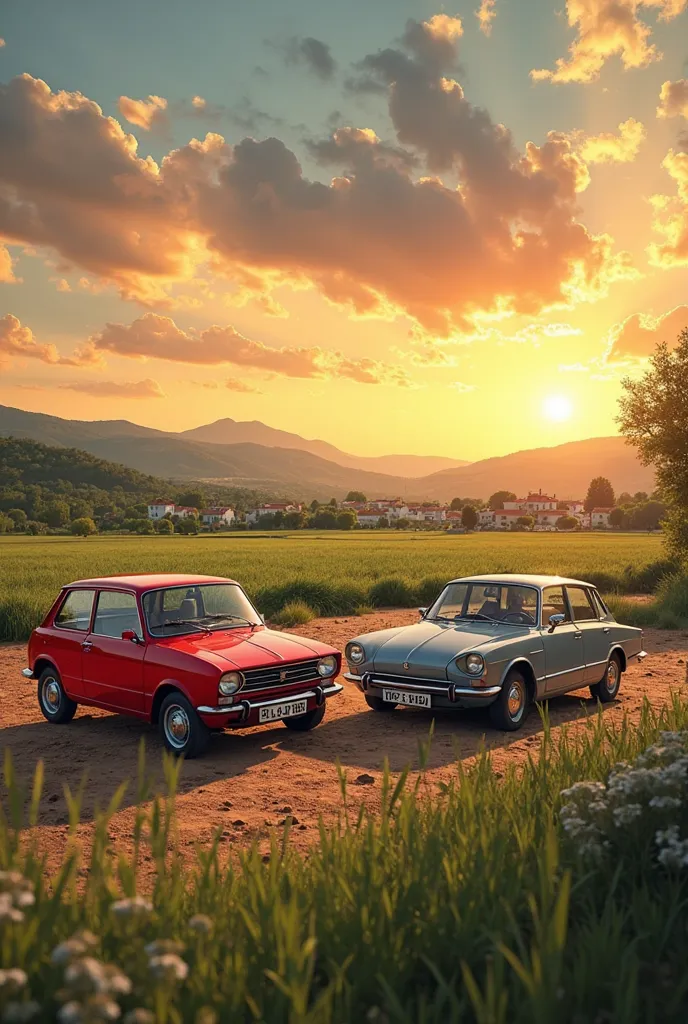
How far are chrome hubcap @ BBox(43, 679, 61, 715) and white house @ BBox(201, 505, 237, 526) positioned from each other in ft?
469

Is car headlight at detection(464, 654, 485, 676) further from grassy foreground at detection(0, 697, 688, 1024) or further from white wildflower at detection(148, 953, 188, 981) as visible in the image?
white wildflower at detection(148, 953, 188, 981)

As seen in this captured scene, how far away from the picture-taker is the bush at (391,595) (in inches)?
922

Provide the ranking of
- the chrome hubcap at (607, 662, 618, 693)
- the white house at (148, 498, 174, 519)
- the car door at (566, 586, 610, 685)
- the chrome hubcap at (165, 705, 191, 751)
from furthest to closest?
the white house at (148, 498, 174, 519), the chrome hubcap at (607, 662, 618, 693), the car door at (566, 586, 610, 685), the chrome hubcap at (165, 705, 191, 751)

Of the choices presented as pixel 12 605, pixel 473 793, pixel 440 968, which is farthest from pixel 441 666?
pixel 12 605

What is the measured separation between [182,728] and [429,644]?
116 inches

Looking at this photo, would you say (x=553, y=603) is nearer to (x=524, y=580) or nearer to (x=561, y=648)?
(x=524, y=580)

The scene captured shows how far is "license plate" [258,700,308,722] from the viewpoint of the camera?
862 cm

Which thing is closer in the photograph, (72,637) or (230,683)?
(230,683)

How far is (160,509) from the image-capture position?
458 ft

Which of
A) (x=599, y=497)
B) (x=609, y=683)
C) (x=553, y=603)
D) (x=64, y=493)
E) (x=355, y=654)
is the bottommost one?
(x=609, y=683)

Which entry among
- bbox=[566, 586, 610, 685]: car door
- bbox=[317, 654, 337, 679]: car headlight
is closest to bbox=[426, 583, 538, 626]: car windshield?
bbox=[566, 586, 610, 685]: car door

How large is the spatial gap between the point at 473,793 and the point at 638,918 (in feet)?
3.85

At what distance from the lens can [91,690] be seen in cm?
955

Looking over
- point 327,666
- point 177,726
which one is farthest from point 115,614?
point 327,666
